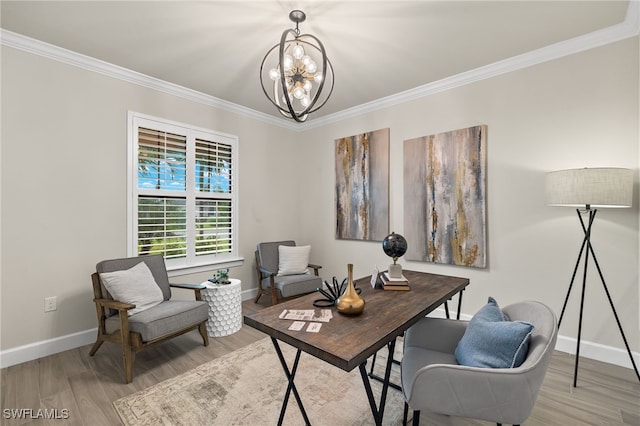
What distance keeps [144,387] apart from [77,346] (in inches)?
47.8

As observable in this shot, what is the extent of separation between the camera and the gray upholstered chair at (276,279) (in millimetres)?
3611

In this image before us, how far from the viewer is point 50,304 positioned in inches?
105

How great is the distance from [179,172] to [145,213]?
24.5 inches

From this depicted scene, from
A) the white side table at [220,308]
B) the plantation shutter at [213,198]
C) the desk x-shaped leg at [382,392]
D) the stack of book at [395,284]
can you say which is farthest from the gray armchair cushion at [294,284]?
the desk x-shaped leg at [382,392]

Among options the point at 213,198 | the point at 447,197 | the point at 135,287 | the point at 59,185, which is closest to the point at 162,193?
the point at 213,198

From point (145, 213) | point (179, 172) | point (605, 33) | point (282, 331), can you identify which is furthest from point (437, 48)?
point (145, 213)

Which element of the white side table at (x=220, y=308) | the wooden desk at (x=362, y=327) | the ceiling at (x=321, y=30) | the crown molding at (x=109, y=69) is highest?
the ceiling at (x=321, y=30)

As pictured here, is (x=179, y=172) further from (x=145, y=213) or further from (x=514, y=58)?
(x=514, y=58)

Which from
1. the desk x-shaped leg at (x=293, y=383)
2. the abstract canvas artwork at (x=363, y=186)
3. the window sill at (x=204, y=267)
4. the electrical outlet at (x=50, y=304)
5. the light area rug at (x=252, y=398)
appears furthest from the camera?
the abstract canvas artwork at (x=363, y=186)

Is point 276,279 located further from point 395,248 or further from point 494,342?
point 494,342

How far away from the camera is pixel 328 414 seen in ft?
6.07

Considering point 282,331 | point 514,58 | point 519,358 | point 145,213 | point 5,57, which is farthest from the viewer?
point 145,213

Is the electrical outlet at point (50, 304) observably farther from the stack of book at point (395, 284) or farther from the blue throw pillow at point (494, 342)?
the blue throw pillow at point (494, 342)

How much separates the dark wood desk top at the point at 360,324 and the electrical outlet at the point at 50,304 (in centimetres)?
242
